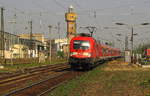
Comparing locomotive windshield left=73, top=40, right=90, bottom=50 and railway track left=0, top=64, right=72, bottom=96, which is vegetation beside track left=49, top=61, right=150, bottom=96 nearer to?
railway track left=0, top=64, right=72, bottom=96

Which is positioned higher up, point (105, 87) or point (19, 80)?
point (105, 87)

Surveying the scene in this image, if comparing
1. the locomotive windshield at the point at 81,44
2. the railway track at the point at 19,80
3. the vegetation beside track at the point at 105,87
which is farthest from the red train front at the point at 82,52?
the vegetation beside track at the point at 105,87

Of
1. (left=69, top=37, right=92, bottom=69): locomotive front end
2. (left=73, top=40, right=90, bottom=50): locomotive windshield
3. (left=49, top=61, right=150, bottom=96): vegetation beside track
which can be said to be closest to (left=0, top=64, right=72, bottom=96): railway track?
(left=49, top=61, right=150, bottom=96): vegetation beside track

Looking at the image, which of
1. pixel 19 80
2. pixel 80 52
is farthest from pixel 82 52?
pixel 19 80

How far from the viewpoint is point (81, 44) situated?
33.3m

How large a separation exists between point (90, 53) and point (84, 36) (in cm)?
286

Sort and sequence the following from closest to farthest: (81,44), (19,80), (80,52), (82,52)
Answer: (19,80)
(80,52)
(82,52)
(81,44)

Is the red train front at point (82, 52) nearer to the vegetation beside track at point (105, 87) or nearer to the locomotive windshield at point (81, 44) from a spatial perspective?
the locomotive windshield at point (81, 44)

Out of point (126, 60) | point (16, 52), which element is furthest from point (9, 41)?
point (126, 60)

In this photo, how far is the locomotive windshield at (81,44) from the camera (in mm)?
33281

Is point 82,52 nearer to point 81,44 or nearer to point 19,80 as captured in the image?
point 81,44

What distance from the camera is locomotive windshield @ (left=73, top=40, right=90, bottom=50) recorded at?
3328 cm

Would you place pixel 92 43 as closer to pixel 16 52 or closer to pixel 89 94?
pixel 89 94

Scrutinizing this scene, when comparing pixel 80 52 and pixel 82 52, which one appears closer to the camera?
pixel 80 52
